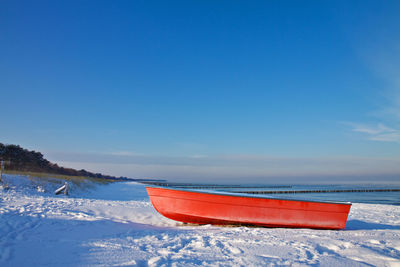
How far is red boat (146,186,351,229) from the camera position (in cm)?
785

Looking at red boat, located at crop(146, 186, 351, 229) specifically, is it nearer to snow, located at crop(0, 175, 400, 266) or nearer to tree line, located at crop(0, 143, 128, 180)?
snow, located at crop(0, 175, 400, 266)

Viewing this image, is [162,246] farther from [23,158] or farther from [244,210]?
[23,158]

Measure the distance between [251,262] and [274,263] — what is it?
1.29 ft

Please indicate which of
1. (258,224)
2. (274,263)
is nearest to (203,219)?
(258,224)

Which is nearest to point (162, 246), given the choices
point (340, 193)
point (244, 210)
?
point (244, 210)

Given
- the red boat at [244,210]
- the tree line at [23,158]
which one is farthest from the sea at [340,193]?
the tree line at [23,158]

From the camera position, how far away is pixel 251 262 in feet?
14.0

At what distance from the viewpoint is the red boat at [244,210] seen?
7.85 metres

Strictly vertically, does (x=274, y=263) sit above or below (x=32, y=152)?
below

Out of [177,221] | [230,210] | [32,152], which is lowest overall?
[177,221]

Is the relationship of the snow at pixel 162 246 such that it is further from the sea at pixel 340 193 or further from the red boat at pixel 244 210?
the sea at pixel 340 193

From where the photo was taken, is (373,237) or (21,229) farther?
(373,237)

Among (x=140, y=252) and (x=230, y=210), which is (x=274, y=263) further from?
(x=230, y=210)

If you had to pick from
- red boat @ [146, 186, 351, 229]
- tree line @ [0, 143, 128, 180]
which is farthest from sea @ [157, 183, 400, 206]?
tree line @ [0, 143, 128, 180]
